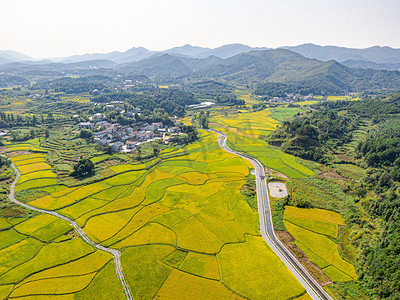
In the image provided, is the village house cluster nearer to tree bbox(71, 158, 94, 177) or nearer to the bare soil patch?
tree bbox(71, 158, 94, 177)

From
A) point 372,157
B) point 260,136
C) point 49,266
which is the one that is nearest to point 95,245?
point 49,266

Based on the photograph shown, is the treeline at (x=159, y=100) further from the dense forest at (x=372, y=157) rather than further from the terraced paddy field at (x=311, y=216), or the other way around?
the dense forest at (x=372, y=157)

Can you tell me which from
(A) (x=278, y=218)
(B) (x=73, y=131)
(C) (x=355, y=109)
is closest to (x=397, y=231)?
(A) (x=278, y=218)

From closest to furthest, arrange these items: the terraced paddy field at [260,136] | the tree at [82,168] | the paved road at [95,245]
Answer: the paved road at [95,245] → the tree at [82,168] → the terraced paddy field at [260,136]

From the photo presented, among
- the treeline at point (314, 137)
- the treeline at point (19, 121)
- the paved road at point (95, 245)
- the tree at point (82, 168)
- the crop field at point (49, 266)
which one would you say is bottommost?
the crop field at point (49, 266)

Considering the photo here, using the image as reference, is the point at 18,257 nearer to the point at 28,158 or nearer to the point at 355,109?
the point at 28,158

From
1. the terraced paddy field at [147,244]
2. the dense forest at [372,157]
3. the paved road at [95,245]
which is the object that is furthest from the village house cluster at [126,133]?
the dense forest at [372,157]

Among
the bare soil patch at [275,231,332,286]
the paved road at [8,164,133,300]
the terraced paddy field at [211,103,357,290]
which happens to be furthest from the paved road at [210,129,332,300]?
the paved road at [8,164,133,300]
